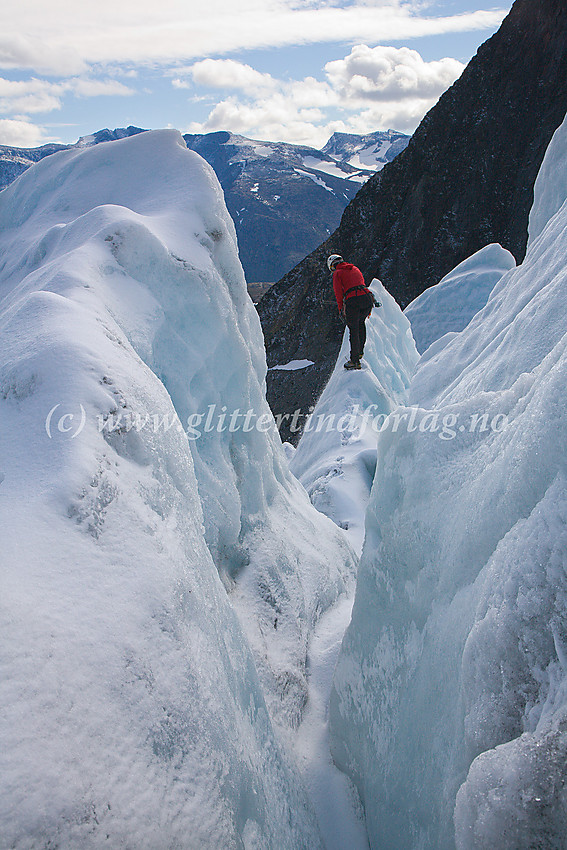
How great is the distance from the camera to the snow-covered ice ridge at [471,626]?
1487mm

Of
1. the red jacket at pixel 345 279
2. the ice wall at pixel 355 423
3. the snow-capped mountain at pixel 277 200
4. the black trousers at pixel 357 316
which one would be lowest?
the snow-capped mountain at pixel 277 200

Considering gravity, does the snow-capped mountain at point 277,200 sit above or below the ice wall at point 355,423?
below

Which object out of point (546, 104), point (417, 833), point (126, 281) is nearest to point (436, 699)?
point (417, 833)

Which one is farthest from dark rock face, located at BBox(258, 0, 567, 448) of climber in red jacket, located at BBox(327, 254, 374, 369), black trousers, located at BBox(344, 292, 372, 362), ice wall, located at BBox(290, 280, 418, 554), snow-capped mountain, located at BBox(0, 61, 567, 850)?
snow-capped mountain, located at BBox(0, 61, 567, 850)

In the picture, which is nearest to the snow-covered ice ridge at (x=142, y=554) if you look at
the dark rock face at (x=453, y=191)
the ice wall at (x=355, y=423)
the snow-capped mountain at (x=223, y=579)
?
the snow-capped mountain at (x=223, y=579)

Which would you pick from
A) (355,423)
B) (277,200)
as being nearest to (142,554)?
(355,423)

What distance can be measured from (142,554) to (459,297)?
14.7 m

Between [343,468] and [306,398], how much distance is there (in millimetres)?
21668

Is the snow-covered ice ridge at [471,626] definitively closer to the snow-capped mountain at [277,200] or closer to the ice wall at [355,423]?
the ice wall at [355,423]

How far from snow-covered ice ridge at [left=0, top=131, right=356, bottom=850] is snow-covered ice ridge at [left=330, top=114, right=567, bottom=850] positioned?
1.77ft

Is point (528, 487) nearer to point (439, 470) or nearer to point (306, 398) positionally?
point (439, 470)

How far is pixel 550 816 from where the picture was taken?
4.48 ft

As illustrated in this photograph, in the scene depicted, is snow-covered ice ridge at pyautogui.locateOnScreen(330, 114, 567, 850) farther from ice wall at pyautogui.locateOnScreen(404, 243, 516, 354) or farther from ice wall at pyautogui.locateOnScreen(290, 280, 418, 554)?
ice wall at pyautogui.locateOnScreen(404, 243, 516, 354)

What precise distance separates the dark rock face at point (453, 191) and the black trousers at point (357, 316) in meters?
20.1
